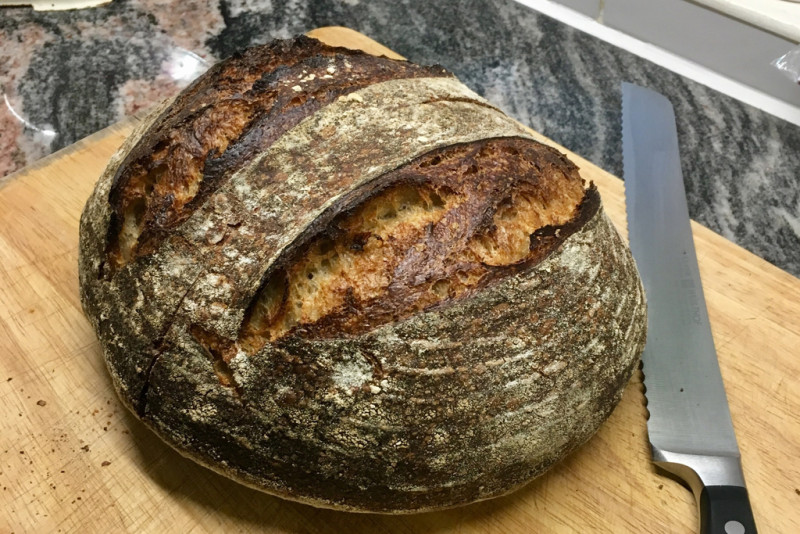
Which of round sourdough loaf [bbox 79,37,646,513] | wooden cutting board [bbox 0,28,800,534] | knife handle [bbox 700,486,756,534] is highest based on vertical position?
round sourdough loaf [bbox 79,37,646,513]

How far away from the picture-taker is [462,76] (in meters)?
2.21

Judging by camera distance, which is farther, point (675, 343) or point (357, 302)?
point (675, 343)

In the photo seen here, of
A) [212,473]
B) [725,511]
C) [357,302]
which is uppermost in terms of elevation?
[357,302]

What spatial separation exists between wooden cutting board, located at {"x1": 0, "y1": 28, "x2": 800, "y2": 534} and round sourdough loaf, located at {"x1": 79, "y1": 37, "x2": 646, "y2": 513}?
0.13 metres

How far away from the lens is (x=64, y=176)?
153 cm

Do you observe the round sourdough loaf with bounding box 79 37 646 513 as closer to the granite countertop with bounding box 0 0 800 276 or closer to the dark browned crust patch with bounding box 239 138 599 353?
the dark browned crust patch with bounding box 239 138 599 353

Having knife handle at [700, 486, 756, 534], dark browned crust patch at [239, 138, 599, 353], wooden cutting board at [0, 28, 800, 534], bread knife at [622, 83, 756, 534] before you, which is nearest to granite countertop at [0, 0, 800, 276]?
bread knife at [622, 83, 756, 534]

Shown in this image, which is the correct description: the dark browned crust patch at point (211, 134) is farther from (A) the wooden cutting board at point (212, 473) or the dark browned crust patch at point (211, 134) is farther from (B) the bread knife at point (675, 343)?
(B) the bread knife at point (675, 343)

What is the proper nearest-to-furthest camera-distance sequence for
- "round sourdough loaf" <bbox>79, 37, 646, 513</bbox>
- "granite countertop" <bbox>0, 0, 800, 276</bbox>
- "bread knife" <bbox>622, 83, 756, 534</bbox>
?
"round sourdough loaf" <bbox>79, 37, 646, 513</bbox> < "bread knife" <bbox>622, 83, 756, 534</bbox> < "granite countertop" <bbox>0, 0, 800, 276</bbox>

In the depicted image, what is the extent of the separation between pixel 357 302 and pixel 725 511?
684mm

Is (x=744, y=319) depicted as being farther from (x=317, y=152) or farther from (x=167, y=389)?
(x=167, y=389)

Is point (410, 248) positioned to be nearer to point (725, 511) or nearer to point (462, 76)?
point (725, 511)

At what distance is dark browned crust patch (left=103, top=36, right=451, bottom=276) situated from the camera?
1.01 meters

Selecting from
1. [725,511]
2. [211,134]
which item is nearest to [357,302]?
[211,134]
